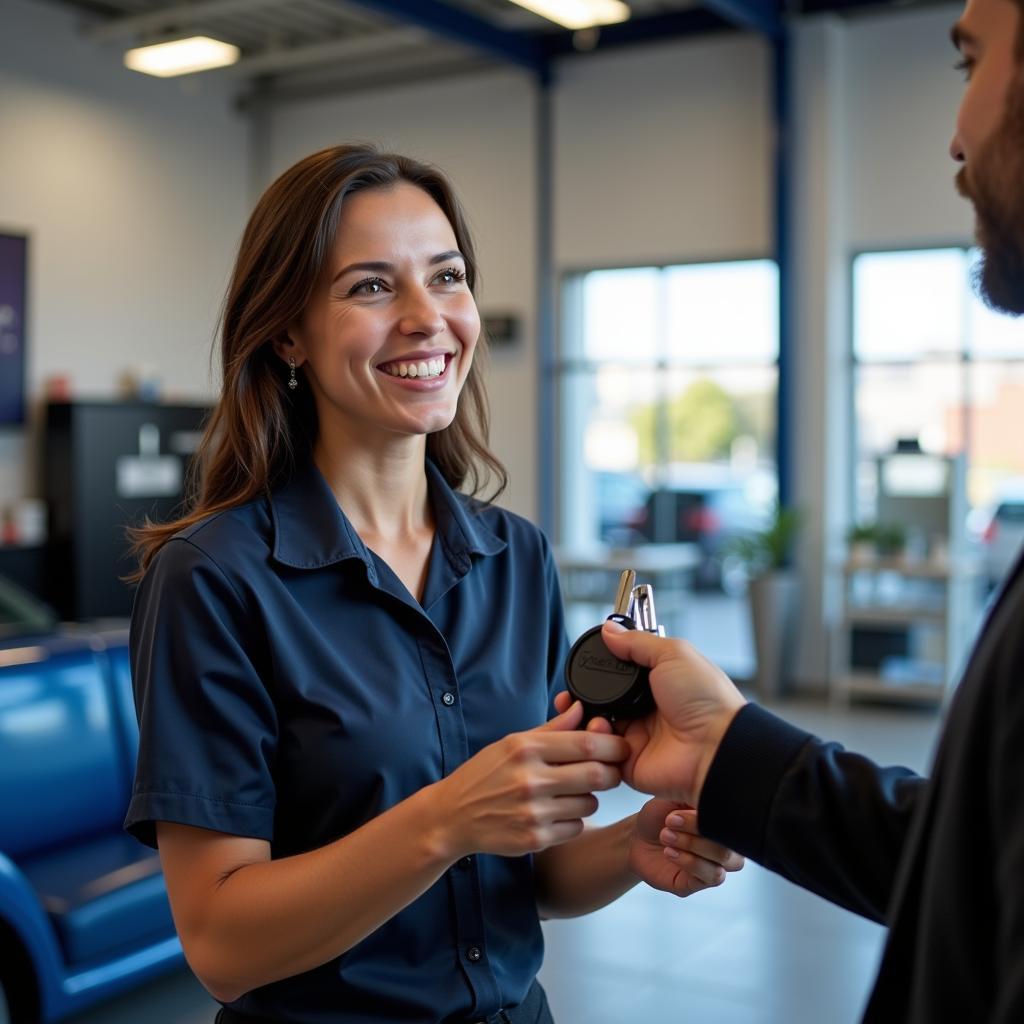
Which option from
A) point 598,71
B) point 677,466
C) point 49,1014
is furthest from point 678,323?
point 49,1014

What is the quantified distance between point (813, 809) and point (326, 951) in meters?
0.53

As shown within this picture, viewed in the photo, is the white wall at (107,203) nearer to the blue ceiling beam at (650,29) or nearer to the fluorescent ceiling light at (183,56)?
the fluorescent ceiling light at (183,56)

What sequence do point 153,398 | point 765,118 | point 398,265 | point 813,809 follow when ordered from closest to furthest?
1. point 813,809
2. point 398,265
3. point 765,118
4. point 153,398

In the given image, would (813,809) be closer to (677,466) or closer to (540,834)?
(540,834)

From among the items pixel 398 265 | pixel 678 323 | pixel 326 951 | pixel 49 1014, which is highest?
pixel 678 323

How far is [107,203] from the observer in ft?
32.9

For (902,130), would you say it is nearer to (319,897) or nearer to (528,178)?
(528,178)

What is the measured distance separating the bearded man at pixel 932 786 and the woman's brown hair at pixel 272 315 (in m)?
0.55

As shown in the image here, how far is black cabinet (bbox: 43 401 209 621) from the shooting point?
9234mm

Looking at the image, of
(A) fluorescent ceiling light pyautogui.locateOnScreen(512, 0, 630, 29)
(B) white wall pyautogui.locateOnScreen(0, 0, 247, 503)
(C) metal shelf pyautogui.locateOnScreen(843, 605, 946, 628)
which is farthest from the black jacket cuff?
(B) white wall pyautogui.locateOnScreen(0, 0, 247, 503)

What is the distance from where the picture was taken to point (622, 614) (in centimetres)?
148

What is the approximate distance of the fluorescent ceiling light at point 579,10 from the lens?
7.79 m

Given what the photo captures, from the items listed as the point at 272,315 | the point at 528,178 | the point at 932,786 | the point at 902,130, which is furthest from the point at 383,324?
the point at 528,178

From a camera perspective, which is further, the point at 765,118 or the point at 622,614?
the point at 765,118
